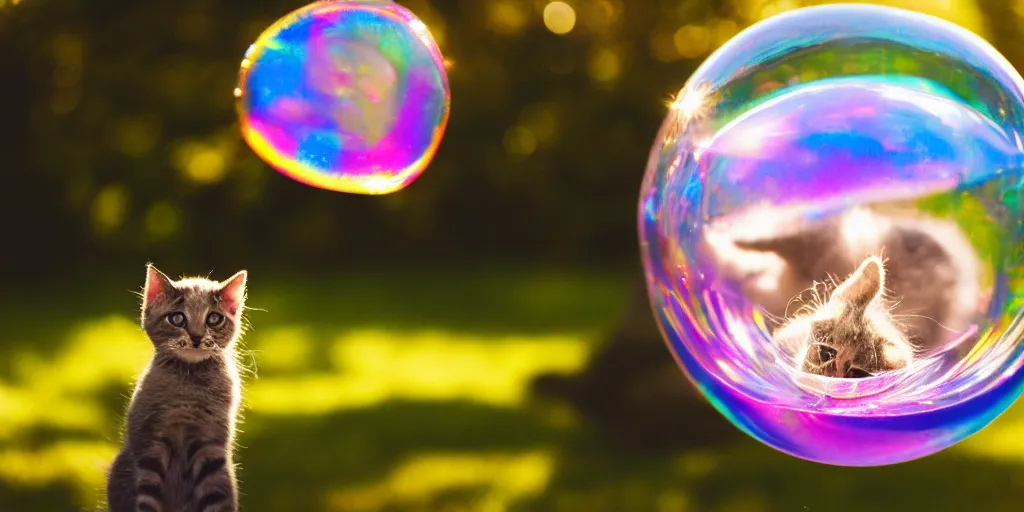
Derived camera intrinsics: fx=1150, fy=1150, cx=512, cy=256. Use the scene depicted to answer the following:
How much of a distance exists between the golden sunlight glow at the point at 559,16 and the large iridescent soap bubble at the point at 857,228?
269cm

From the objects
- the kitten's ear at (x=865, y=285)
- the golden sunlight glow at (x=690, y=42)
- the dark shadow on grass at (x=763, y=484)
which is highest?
the golden sunlight glow at (x=690, y=42)

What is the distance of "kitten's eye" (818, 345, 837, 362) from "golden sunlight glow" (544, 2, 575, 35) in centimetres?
321

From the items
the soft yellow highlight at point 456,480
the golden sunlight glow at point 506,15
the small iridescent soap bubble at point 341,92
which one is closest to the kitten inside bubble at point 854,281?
the small iridescent soap bubble at point 341,92

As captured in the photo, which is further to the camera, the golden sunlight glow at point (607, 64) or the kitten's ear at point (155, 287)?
the golden sunlight glow at point (607, 64)

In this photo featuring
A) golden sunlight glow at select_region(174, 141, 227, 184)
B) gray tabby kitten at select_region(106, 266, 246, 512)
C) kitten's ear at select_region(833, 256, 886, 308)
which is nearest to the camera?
gray tabby kitten at select_region(106, 266, 246, 512)

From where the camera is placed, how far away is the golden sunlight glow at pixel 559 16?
5605 millimetres

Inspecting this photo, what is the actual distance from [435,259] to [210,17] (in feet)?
16.0

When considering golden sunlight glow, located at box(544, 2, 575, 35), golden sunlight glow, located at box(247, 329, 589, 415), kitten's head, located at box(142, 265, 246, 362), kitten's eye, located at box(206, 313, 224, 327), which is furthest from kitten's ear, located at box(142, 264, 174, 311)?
golden sunlight glow, located at box(247, 329, 589, 415)

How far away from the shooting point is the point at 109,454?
512 cm

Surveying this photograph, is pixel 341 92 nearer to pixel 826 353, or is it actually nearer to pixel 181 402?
pixel 181 402

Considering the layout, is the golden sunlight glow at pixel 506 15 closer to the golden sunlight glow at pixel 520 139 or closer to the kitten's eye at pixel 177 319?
the golden sunlight glow at pixel 520 139

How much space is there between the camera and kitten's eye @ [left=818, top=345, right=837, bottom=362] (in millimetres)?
2727

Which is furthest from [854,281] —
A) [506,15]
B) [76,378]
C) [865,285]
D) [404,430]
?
[76,378]

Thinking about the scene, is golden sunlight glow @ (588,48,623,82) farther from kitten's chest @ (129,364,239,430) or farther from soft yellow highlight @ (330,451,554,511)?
kitten's chest @ (129,364,239,430)
